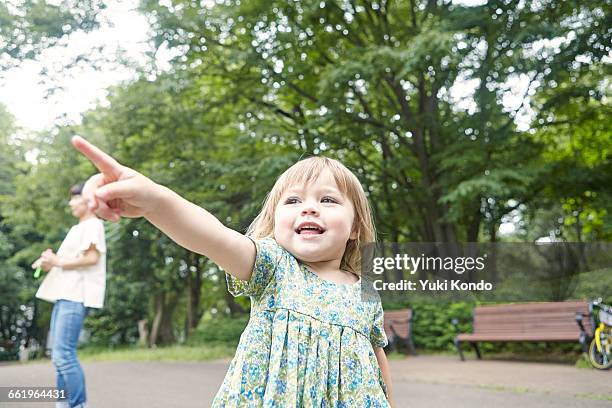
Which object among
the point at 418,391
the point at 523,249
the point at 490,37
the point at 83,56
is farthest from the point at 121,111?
the point at 523,249

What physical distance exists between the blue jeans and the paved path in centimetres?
116

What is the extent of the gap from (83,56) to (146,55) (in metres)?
0.95

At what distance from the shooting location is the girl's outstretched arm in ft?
3.74

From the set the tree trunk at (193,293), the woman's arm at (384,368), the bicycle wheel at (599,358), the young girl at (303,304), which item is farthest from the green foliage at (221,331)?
the young girl at (303,304)

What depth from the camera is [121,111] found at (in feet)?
33.6

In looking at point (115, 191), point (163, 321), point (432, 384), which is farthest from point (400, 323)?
point (163, 321)

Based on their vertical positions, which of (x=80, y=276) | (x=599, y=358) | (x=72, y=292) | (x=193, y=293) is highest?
(x=193, y=293)

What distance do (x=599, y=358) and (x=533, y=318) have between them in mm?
1438

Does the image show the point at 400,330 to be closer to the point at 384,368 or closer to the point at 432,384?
the point at 432,384

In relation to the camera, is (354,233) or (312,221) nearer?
(312,221)

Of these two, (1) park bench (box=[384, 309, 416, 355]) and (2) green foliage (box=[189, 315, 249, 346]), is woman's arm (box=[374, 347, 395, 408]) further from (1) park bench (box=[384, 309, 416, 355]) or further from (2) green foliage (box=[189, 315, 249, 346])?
(2) green foliage (box=[189, 315, 249, 346])

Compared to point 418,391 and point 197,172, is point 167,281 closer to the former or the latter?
point 197,172

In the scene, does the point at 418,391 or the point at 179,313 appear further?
the point at 179,313

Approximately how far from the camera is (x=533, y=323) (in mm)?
7789
